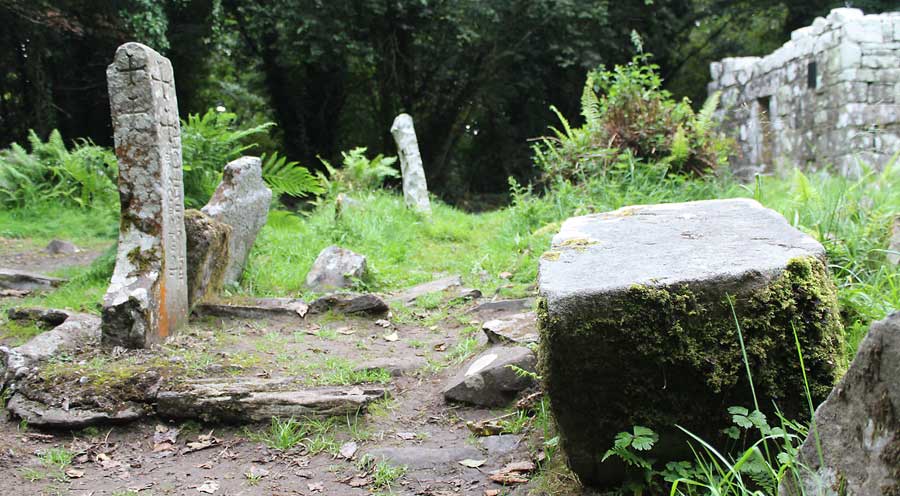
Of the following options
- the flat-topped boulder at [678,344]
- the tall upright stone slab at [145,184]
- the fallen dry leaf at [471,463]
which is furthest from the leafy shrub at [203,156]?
the flat-topped boulder at [678,344]

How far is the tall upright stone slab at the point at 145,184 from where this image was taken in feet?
15.0

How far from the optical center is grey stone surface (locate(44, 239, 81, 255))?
25.9 ft

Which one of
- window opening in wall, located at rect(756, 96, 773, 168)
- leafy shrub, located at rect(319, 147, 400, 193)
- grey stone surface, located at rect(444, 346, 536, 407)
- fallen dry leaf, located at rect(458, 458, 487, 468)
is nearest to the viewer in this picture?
fallen dry leaf, located at rect(458, 458, 487, 468)

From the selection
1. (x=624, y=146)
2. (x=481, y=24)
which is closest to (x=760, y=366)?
(x=624, y=146)

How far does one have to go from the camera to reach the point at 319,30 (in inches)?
614

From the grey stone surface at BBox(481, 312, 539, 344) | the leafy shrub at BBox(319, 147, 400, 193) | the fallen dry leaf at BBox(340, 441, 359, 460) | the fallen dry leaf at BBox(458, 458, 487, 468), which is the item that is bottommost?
the fallen dry leaf at BBox(340, 441, 359, 460)

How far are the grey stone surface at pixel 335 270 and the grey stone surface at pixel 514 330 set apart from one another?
2184 millimetres

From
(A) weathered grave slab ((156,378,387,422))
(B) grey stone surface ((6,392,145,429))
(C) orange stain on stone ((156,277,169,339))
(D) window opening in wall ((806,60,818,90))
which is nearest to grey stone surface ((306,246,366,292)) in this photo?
(C) orange stain on stone ((156,277,169,339))

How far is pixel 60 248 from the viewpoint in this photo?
26.1 ft

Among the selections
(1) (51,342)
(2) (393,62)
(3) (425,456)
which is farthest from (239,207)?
(2) (393,62)

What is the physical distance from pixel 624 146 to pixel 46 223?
720 cm

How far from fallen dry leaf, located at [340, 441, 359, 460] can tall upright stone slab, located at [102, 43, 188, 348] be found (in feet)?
5.74

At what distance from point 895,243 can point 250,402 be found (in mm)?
3724

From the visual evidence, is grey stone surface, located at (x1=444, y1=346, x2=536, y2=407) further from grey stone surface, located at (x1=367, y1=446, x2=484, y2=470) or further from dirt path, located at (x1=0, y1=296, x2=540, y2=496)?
grey stone surface, located at (x1=367, y1=446, x2=484, y2=470)
